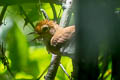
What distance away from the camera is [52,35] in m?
0.99

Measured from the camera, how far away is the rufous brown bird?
826mm

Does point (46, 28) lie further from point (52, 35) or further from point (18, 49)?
point (18, 49)

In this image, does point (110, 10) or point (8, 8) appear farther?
point (8, 8)

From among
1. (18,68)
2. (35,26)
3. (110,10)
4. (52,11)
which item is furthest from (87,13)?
(52,11)

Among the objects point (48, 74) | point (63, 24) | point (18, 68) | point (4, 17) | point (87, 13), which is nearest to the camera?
point (87, 13)

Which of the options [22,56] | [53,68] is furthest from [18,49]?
[53,68]

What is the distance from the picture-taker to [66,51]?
76 centimetres

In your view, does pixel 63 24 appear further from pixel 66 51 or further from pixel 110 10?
pixel 110 10

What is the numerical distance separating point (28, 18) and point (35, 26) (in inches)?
3.7

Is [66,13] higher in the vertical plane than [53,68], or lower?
higher

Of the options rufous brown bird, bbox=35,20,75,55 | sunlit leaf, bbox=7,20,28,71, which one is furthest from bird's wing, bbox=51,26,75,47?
sunlit leaf, bbox=7,20,28,71

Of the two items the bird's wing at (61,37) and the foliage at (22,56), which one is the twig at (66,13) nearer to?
the bird's wing at (61,37)

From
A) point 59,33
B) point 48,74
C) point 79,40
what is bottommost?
point 48,74

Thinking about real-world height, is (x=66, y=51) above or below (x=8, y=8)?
below
